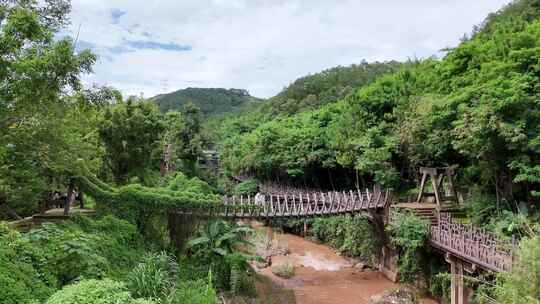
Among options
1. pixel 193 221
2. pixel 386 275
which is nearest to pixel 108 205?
pixel 193 221

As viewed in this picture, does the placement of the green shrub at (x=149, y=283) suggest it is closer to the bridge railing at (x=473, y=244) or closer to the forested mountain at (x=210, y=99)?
the bridge railing at (x=473, y=244)

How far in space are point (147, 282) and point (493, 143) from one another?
398 inches

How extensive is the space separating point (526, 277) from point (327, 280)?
10676 millimetres

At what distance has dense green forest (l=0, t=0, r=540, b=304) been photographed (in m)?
7.24

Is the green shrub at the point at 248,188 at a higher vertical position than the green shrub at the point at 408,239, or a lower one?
higher

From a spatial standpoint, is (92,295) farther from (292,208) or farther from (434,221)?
(434,221)

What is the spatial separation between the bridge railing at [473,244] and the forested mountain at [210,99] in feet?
217

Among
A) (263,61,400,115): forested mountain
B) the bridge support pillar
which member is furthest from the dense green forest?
(263,61,400,115): forested mountain

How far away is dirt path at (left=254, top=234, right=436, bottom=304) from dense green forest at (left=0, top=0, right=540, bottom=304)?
1046 mm

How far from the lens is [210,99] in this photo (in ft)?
294

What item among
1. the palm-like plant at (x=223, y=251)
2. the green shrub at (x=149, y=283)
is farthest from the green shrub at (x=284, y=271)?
the green shrub at (x=149, y=283)

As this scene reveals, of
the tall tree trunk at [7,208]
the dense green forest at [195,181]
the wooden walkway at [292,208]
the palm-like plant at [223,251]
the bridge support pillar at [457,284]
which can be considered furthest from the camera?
the wooden walkway at [292,208]

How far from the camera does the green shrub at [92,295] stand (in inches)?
196

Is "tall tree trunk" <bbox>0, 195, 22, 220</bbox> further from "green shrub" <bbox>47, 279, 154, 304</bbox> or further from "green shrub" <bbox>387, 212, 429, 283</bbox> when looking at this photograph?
"green shrub" <bbox>387, 212, 429, 283</bbox>
